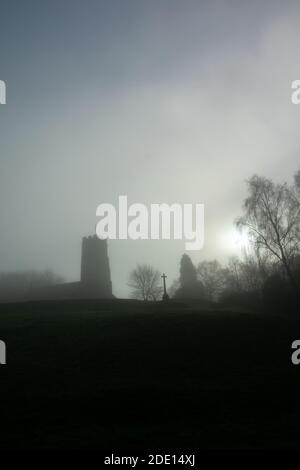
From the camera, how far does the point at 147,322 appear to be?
29.2 meters

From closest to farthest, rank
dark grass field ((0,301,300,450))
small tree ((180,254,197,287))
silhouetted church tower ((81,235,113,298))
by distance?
dark grass field ((0,301,300,450)) < small tree ((180,254,197,287)) < silhouetted church tower ((81,235,113,298))

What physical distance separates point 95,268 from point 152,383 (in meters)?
77.4

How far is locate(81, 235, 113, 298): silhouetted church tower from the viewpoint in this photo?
90213 mm

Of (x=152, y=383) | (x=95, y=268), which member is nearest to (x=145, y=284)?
(x=95, y=268)

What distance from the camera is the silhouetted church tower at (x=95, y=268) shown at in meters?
90.2

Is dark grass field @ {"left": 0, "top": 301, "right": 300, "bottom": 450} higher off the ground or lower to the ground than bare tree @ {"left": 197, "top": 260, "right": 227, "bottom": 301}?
lower

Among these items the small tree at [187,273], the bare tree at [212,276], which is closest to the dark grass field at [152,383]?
the small tree at [187,273]

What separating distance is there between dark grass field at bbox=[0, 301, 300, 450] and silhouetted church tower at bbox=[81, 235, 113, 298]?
5891 cm

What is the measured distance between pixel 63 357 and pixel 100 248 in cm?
7691

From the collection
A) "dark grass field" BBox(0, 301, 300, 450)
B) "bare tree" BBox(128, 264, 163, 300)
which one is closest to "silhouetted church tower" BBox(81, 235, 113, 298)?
"bare tree" BBox(128, 264, 163, 300)

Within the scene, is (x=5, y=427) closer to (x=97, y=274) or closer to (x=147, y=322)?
(x=147, y=322)

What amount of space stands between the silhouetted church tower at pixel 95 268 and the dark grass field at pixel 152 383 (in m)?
58.9

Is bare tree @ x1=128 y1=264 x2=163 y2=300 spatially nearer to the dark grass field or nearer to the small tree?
the small tree
